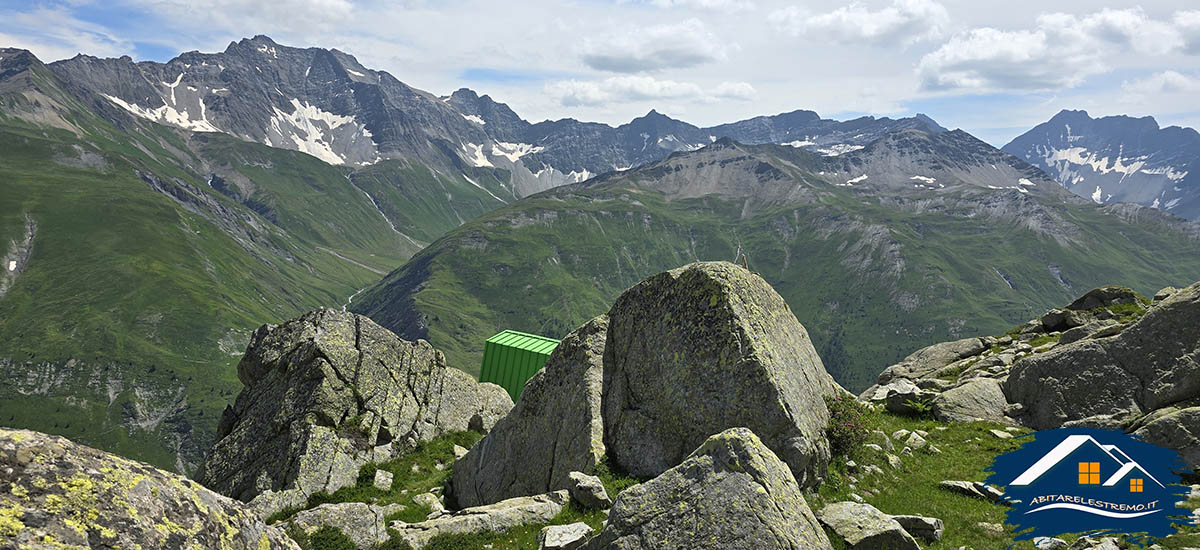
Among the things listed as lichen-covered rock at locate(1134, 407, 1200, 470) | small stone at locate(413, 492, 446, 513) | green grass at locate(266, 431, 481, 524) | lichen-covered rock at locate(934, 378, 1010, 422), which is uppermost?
lichen-covered rock at locate(1134, 407, 1200, 470)

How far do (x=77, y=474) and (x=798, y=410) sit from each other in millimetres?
17727

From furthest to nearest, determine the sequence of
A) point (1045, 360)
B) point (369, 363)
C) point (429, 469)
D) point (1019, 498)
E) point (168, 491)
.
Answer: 1. point (369, 363)
2. point (429, 469)
3. point (1045, 360)
4. point (1019, 498)
5. point (168, 491)

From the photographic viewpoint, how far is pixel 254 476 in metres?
28.9

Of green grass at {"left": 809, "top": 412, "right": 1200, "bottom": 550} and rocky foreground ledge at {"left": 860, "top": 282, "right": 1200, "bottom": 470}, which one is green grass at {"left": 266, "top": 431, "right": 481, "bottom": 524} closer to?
green grass at {"left": 809, "top": 412, "right": 1200, "bottom": 550}

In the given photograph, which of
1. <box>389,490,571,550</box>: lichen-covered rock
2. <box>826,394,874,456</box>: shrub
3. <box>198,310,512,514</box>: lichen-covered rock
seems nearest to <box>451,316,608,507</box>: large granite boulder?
<box>389,490,571,550</box>: lichen-covered rock

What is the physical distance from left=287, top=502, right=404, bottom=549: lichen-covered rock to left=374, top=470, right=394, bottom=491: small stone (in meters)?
7.71

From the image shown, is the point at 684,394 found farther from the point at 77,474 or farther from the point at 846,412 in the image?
the point at 77,474

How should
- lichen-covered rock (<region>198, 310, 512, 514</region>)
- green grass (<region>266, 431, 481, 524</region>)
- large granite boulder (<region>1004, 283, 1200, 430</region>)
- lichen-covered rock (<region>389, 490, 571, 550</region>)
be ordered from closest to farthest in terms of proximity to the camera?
A: lichen-covered rock (<region>389, 490, 571, 550</region>) < large granite boulder (<region>1004, 283, 1200, 430</region>) < green grass (<region>266, 431, 481, 524</region>) < lichen-covered rock (<region>198, 310, 512, 514</region>)

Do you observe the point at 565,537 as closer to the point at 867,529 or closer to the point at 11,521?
the point at 867,529

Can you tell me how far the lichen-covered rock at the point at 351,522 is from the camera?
64.8 ft

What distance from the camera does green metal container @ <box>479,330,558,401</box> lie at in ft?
146

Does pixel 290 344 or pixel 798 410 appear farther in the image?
pixel 290 344

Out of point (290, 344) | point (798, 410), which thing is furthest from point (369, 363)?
point (798, 410)

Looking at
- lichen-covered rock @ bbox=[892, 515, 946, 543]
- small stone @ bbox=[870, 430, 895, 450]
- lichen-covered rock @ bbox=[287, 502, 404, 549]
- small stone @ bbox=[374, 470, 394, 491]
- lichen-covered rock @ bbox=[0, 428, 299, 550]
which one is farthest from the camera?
small stone @ bbox=[374, 470, 394, 491]
